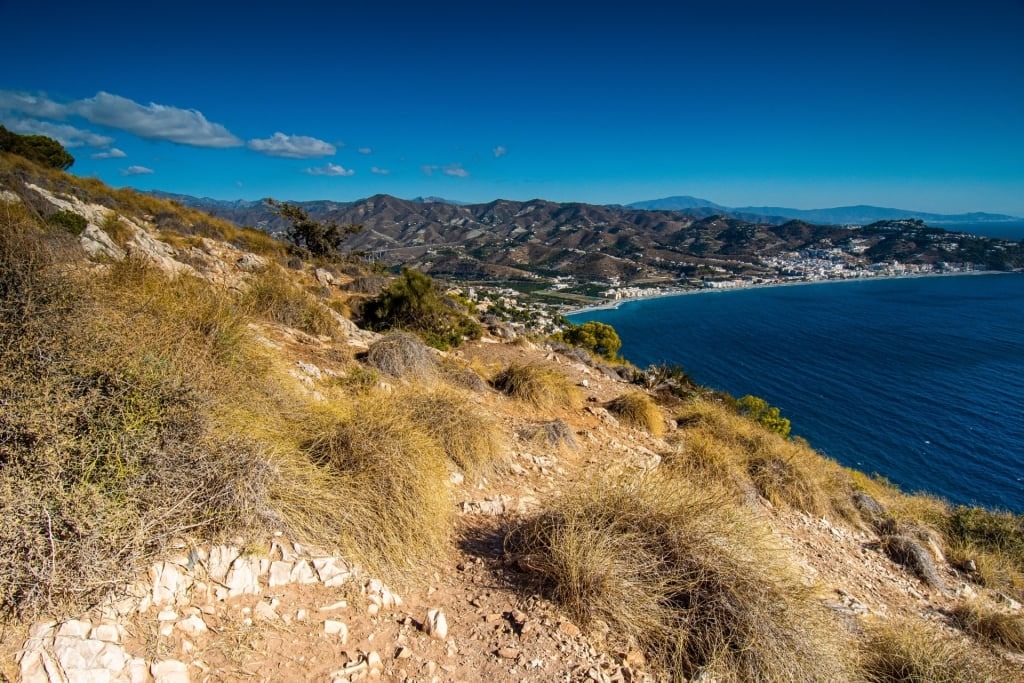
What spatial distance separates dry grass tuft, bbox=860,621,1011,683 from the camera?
11.0 ft

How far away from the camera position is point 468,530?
4137 millimetres

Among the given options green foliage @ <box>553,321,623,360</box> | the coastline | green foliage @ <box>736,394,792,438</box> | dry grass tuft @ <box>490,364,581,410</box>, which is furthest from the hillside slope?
the coastline

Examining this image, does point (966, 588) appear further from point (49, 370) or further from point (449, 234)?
point (449, 234)

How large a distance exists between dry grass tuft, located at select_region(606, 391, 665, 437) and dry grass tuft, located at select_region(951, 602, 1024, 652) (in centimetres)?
436

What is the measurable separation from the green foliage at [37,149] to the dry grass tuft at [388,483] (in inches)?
950

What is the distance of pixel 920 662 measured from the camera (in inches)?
135

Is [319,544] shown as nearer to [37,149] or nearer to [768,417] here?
[768,417]

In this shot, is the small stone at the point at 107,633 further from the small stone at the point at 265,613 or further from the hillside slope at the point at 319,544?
the small stone at the point at 265,613

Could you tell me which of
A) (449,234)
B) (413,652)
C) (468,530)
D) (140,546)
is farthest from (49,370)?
(449,234)

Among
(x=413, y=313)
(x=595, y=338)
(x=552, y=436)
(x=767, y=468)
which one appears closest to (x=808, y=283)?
(x=595, y=338)

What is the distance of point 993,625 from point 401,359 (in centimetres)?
845

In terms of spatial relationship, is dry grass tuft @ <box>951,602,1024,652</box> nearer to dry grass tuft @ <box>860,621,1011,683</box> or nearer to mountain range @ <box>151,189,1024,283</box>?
dry grass tuft @ <box>860,621,1011,683</box>

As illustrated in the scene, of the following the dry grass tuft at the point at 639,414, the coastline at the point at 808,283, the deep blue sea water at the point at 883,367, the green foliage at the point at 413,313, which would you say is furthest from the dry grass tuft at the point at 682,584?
the coastline at the point at 808,283

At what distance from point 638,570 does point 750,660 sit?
2.70 ft
